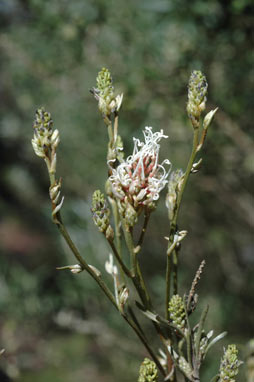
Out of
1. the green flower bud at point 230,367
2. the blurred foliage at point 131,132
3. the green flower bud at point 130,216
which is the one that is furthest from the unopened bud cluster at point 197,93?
the blurred foliage at point 131,132

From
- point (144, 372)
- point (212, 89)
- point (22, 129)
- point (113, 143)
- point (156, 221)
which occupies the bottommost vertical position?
point (144, 372)

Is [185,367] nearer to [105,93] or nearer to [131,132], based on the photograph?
[105,93]

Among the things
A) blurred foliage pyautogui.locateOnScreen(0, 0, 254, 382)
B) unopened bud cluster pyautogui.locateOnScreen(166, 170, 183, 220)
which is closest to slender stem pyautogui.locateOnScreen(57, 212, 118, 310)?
unopened bud cluster pyautogui.locateOnScreen(166, 170, 183, 220)

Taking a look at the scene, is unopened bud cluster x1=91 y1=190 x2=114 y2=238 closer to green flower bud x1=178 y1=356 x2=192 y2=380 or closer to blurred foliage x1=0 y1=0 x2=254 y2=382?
green flower bud x1=178 y1=356 x2=192 y2=380

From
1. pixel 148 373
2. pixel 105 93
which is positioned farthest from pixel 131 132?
pixel 148 373

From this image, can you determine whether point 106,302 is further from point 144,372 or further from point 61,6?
point 144,372

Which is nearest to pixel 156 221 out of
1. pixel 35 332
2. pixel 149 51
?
pixel 35 332
